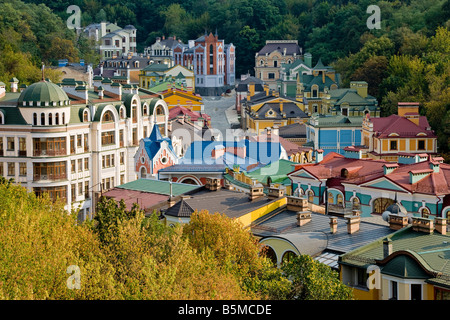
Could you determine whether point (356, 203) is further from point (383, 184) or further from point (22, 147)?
point (22, 147)

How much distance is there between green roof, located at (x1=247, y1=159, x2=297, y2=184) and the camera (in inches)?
1457

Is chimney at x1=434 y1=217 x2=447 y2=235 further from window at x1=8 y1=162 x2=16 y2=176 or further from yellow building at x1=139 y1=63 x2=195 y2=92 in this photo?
yellow building at x1=139 y1=63 x2=195 y2=92

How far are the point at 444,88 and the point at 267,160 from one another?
23.5 m

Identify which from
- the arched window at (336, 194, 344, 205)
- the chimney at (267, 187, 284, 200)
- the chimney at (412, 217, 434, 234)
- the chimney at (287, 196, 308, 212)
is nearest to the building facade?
the arched window at (336, 194, 344, 205)

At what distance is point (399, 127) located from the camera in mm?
49188

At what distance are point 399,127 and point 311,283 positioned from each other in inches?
1233

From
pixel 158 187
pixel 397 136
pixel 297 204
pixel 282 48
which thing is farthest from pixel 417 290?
pixel 282 48

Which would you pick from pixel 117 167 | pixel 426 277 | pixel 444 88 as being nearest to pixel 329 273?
pixel 426 277

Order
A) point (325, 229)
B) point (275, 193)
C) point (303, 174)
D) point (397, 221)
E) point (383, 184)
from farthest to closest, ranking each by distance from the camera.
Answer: point (303, 174) → point (383, 184) → point (275, 193) → point (325, 229) → point (397, 221)

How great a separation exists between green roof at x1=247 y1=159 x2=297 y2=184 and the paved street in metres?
31.1

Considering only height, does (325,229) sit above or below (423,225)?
below

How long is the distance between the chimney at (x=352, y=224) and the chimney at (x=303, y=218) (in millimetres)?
1955

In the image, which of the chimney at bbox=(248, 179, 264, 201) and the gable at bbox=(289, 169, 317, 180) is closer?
the chimney at bbox=(248, 179, 264, 201)

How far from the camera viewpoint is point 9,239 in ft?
70.4
